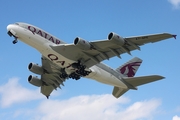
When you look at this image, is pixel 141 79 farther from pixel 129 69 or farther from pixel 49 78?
pixel 49 78

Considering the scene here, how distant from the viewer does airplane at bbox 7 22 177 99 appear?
33.8 m

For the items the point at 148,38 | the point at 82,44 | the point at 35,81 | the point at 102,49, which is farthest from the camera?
the point at 35,81

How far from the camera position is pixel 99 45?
115ft

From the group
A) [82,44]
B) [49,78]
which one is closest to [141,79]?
[82,44]

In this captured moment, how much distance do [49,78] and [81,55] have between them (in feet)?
28.6

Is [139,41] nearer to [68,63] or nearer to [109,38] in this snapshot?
[109,38]

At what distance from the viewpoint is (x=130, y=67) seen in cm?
4575

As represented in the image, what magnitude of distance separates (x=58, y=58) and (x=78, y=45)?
3.69m

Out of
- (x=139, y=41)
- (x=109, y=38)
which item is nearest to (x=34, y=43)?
(x=109, y=38)

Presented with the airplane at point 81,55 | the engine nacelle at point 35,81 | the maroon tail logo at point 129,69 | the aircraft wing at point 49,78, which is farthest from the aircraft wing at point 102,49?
the engine nacelle at point 35,81

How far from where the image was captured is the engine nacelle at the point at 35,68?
41375mm

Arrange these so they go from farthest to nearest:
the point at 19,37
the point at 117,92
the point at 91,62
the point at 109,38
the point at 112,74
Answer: the point at 117,92 < the point at 112,74 < the point at 91,62 < the point at 19,37 < the point at 109,38

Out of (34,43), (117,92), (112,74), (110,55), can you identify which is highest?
(34,43)

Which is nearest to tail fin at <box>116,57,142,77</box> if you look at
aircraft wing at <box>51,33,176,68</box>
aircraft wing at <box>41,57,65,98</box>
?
aircraft wing at <box>51,33,176,68</box>
